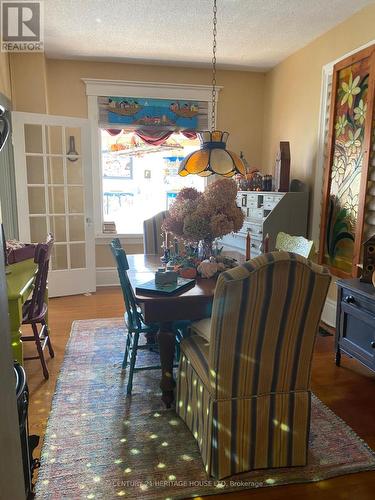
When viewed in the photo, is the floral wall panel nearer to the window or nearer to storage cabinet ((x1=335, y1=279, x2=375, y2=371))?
storage cabinet ((x1=335, y1=279, x2=375, y2=371))

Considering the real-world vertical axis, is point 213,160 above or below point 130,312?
above

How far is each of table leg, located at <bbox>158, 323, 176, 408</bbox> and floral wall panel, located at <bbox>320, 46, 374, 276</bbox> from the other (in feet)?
6.02

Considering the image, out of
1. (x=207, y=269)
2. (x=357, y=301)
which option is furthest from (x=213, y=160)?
(x=357, y=301)

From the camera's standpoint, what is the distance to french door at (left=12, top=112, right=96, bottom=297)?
420cm

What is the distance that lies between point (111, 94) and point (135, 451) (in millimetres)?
4087

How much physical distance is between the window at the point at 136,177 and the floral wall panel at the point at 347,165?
214cm

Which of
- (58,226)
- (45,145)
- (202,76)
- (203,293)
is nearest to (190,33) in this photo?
(202,76)

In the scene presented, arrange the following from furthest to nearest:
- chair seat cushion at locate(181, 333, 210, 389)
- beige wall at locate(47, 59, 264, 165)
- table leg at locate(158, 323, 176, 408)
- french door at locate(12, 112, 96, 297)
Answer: beige wall at locate(47, 59, 264, 165)
french door at locate(12, 112, 96, 297)
table leg at locate(158, 323, 176, 408)
chair seat cushion at locate(181, 333, 210, 389)

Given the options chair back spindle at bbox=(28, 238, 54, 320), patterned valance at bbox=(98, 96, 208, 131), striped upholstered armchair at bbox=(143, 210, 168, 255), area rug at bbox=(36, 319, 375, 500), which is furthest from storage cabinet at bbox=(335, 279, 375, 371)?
patterned valance at bbox=(98, 96, 208, 131)

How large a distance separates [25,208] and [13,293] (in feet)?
7.60

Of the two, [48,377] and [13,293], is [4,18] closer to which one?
[13,293]

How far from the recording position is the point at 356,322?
2637 mm

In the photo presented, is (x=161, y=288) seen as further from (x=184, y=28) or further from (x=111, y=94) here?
(x=111, y=94)

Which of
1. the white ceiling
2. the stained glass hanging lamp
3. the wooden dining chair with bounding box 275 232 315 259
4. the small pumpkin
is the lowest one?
the small pumpkin
